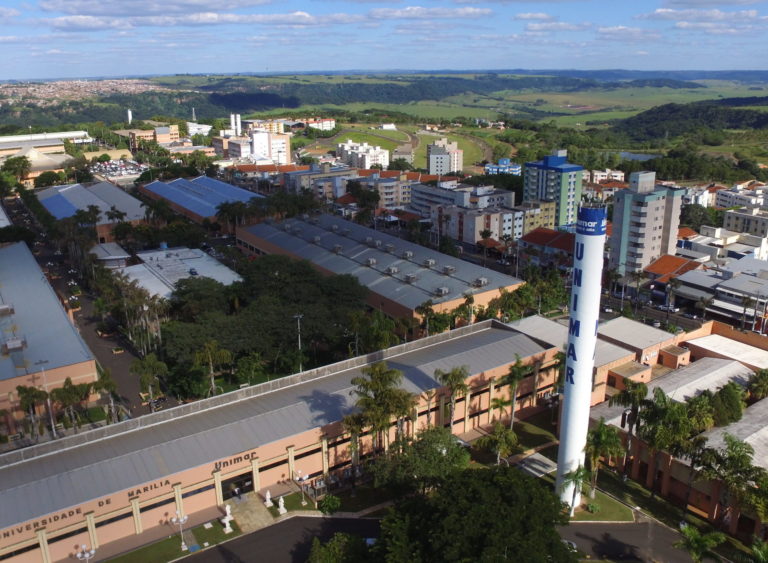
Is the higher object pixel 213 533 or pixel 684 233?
pixel 684 233

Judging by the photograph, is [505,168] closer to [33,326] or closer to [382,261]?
[382,261]

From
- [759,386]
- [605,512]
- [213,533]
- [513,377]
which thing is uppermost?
[513,377]

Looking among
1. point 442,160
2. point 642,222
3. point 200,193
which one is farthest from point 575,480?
point 442,160

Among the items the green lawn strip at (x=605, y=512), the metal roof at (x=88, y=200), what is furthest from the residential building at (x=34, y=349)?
the metal roof at (x=88, y=200)

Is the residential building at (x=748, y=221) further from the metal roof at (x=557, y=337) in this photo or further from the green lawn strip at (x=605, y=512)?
the green lawn strip at (x=605, y=512)

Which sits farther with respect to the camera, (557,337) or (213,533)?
(557,337)

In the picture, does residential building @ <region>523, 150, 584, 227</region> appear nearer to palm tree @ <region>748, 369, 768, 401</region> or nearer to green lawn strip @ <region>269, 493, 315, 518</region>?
palm tree @ <region>748, 369, 768, 401</region>

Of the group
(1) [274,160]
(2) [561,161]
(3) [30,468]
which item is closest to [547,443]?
(3) [30,468]
